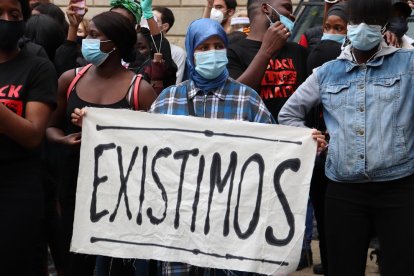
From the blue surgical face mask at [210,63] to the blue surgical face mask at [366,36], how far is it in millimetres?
655

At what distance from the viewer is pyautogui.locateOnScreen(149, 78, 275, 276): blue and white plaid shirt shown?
14.9 feet

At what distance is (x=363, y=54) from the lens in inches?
176

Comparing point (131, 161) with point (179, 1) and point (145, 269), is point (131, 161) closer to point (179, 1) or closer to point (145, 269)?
point (145, 269)

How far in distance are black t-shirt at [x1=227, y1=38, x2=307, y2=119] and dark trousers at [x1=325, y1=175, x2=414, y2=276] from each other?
1315 millimetres

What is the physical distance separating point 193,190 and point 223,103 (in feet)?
1.51

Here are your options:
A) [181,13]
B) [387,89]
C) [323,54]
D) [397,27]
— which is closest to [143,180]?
[387,89]

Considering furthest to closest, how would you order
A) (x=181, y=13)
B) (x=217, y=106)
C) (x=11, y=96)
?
1. (x=181, y=13)
2. (x=217, y=106)
3. (x=11, y=96)

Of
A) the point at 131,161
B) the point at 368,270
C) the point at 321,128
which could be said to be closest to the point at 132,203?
the point at 131,161

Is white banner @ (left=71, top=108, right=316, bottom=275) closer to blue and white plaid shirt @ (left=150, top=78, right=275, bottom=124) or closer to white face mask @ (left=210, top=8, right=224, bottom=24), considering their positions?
blue and white plaid shirt @ (left=150, top=78, right=275, bottom=124)

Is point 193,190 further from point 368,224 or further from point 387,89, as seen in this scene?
point 387,89

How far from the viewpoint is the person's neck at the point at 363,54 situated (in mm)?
4434

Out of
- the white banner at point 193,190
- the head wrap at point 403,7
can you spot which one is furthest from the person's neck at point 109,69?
the head wrap at point 403,7

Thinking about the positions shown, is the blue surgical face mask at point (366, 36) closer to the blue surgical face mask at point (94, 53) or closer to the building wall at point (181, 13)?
the blue surgical face mask at point (94, 53)

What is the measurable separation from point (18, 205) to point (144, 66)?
6.87 feet
